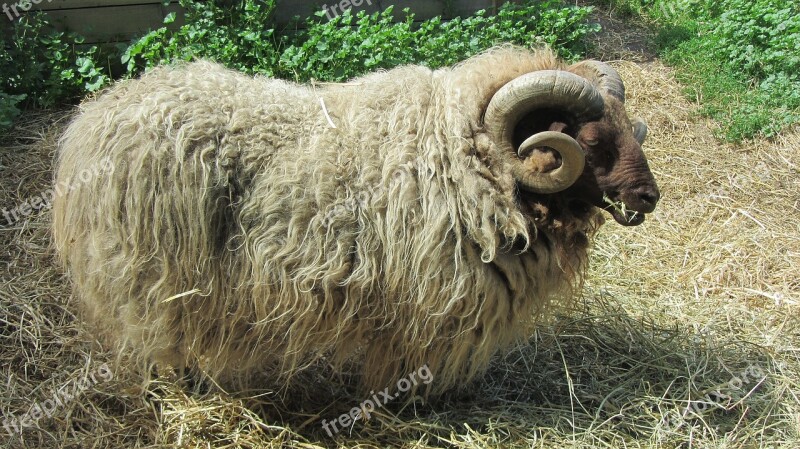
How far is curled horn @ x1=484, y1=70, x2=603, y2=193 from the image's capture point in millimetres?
3109

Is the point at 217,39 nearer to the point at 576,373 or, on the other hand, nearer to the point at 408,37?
the point at 408,37

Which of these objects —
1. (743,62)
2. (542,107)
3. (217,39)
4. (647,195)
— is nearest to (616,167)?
(647,195)

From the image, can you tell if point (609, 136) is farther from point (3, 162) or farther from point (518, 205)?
point (3, 162)

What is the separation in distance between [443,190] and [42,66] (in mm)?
4444

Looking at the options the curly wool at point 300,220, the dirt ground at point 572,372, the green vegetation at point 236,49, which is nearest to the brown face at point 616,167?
the curly wool at point 300,220

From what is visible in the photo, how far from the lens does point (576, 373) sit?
13.4ft

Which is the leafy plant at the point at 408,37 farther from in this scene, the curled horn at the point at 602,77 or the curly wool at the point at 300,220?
the curly wool at the point at 300,220

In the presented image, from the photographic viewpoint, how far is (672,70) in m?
7.52

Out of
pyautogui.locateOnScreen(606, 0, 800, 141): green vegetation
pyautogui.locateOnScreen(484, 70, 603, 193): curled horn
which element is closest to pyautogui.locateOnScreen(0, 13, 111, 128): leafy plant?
pyautogui.locateOnScreen(484, 70, 603, 193): curled horn

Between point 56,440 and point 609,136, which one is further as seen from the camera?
point 56,440

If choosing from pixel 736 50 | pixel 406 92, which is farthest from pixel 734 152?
pixel 406 92

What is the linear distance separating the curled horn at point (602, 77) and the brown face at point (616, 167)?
0.39 feet

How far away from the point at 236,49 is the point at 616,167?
3.90 m

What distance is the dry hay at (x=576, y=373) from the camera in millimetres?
3639
